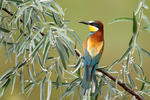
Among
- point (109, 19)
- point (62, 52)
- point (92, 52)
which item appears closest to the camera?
point (62, 52)

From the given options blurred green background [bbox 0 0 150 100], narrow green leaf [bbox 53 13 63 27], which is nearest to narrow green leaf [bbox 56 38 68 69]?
narrow green leaf [bbox 53 13 63 27]

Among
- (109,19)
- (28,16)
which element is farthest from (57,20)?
(109,19)

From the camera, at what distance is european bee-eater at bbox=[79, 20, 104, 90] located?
56.6 inches

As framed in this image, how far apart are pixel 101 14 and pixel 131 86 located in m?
1.28

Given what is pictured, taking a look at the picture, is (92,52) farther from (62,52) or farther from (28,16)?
(28,16)

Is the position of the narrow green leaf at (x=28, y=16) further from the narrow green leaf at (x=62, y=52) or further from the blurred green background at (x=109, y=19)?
the blurred green background at (x=109, y=19)

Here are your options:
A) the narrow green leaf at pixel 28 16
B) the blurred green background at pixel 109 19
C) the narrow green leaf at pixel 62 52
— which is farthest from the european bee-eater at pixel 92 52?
the blurred green background at pixel 109 19

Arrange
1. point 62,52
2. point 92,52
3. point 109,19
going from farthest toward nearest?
1. point 109,19
2. point 92,52
3. point 62,52

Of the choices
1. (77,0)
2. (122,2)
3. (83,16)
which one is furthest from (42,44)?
(122,2)

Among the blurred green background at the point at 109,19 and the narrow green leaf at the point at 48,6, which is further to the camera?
the blurred green background at the point at 109,19

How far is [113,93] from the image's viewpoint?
1.53m

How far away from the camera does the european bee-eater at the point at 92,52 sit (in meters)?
1.44

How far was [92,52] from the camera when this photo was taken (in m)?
1.49

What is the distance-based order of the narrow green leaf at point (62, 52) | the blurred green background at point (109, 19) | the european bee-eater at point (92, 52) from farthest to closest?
the blurred green background at point (109, 19) → the european bee-eater at point (92, 52) → the narrow green leaf at point (62, 52)
